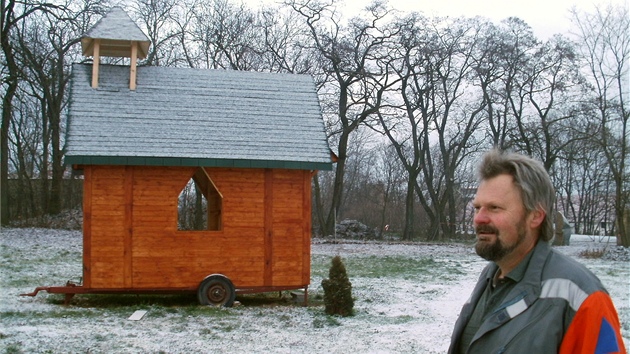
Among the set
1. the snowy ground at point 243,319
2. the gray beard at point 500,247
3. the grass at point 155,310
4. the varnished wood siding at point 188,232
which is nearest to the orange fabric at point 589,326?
the gray beard at point 500,247

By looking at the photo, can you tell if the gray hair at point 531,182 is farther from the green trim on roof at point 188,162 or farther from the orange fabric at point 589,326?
the green trim on roof at point 188,162

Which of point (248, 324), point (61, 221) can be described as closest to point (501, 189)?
point (248, 324)

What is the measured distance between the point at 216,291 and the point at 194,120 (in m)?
3.19

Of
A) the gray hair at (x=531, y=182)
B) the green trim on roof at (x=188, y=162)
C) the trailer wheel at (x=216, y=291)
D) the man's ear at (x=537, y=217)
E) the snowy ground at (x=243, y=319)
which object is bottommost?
the snowy ground at (x=243, y=319)

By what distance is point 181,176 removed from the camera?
40.3ft

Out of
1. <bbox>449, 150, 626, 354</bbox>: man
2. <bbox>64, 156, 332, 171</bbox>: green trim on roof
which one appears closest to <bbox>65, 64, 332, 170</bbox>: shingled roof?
<bbox>64, 156, 332, 171</bbox>: green trim on roof

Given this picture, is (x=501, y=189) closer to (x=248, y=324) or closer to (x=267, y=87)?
(x=248, y=324)

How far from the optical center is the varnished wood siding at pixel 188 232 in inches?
466

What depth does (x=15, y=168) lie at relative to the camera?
128ft

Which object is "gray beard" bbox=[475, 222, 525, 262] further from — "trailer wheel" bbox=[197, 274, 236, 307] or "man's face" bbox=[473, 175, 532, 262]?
"trailer wheel" bbox=[197, 274, 236, 307]

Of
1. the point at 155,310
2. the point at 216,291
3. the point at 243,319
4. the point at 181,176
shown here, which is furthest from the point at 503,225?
the point at 181,176

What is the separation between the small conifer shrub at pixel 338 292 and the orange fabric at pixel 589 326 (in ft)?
28.2

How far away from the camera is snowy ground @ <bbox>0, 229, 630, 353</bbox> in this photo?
28.8 ft

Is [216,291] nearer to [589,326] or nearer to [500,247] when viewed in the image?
[500,247]
